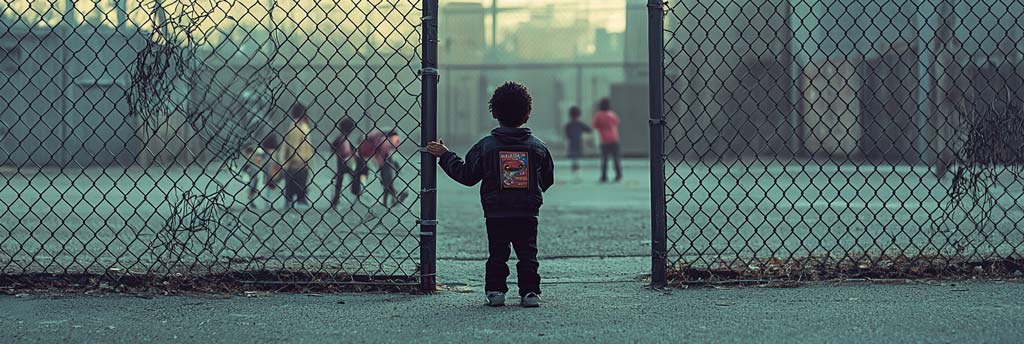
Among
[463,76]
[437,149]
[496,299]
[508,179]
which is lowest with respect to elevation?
[496,299]

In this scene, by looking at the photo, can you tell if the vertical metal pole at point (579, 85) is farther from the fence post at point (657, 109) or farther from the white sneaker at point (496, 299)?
the white sneaker at point (496, 299)

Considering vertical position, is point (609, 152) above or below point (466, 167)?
above

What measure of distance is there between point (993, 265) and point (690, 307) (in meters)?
1.84

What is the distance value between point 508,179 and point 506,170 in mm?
38

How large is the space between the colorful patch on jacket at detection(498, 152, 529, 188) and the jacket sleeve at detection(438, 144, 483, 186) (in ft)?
0.34

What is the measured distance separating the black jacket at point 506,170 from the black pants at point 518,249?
0.05 meters

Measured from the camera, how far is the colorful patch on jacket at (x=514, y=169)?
4.93 m

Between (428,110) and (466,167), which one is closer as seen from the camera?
(466,167)

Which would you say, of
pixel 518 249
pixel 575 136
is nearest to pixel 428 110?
pixel 518 249

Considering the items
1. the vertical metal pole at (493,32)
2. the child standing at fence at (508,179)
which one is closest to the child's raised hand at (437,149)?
the child standing at fence at (508,179)

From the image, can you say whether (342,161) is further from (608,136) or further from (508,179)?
(608,136)

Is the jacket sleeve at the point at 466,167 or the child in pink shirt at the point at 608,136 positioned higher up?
the child in pink shirt at the point at 608,136

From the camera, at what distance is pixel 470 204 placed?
12828 millimetres

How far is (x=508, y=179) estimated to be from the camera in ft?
16.2
